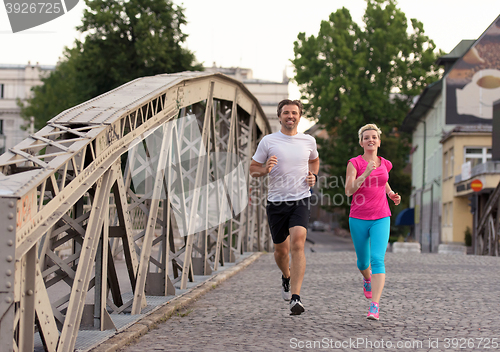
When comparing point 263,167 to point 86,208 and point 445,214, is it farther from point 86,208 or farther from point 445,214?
point 445,214

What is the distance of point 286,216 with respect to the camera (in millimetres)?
6957

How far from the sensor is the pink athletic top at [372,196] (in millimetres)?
6711

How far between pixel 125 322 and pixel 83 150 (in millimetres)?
2050

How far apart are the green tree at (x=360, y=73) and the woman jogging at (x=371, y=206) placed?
3364 centimetres

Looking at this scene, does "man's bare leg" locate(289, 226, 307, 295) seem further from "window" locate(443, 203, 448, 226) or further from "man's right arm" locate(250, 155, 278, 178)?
"window" locate(443, 203, 448, 226)

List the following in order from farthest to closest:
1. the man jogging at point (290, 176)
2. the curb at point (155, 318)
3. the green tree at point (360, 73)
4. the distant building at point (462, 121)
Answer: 1. the green tree at point (360, 73)
2. the distant building at point (462, 121)
3. the man jogging at point (290, 176)
4. the curb at point (155, 318)

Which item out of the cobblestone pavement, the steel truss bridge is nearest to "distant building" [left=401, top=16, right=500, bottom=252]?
the cobblestone pavement

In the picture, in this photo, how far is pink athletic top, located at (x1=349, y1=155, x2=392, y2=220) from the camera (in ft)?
22.0

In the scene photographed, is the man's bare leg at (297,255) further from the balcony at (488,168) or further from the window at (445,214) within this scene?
the window at (445,214)

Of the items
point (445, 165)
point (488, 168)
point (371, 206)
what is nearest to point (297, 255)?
point (371, 206)

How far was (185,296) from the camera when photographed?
8.20m

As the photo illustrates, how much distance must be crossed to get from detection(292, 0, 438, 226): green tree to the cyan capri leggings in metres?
33.7

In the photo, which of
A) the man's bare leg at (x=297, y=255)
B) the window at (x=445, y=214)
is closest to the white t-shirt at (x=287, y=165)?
the man's bare leg at (x=297, y=255)

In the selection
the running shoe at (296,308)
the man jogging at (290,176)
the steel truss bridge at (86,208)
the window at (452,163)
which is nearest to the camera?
the steel truss bridge at (86,208)
